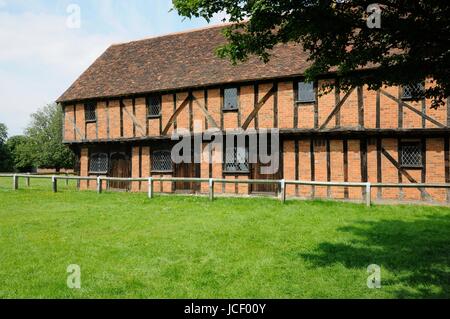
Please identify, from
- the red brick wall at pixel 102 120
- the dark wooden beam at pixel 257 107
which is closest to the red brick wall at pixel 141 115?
the red brick wall at pixel 102 120

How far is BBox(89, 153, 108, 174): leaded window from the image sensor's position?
1945 cm

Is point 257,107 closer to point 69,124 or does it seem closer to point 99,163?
point 99,163

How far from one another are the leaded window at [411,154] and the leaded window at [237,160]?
20.3 ft

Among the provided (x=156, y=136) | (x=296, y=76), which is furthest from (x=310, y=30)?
(x=156, y=136)

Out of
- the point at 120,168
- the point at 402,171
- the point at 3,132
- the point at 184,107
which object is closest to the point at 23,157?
the point at 3,132

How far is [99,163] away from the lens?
19.6 metres

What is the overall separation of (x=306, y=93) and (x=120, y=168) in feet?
33.9

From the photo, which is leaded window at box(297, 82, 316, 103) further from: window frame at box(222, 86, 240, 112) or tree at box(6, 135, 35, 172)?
tree at box(6, 135, 35, 172)

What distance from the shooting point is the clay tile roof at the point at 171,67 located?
15.7 metres

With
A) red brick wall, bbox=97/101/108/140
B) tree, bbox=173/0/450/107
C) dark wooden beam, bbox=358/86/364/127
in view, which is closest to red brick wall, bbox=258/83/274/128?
dark wooden beam, bbox=358/86/364/127

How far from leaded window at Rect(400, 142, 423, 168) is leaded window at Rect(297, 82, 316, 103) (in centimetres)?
391

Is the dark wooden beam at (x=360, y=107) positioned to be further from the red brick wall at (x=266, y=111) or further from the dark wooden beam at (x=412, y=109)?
the red brick wall at (x=266, y=111)
